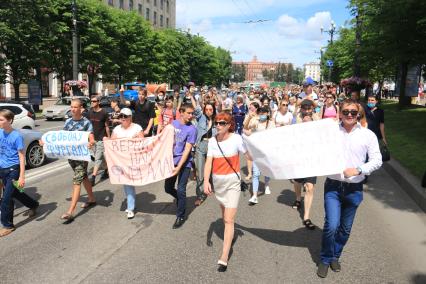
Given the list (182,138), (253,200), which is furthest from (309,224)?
(182,138)

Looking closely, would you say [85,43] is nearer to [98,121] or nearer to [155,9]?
[98,121]

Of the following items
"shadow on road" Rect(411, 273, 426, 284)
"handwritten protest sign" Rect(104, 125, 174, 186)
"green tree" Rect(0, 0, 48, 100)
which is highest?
"green tree" Rect(0, 0, 48, 100)

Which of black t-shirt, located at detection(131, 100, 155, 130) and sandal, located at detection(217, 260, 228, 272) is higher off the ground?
black t-shirt, located at detection(131, 100, 155, 130)

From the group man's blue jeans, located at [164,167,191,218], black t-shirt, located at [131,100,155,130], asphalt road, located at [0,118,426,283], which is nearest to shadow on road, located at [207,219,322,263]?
asphalt road, located at [0,118,426,283]

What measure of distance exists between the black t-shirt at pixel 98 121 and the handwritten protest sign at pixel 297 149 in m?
4.73

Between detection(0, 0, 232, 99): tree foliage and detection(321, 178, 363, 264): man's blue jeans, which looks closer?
detection(321, 178, 363, 264): man's blue jeans

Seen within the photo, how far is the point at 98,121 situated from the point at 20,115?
935 cm

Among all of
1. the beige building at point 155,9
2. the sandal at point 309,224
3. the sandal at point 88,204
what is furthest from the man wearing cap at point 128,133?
the beige building at point 155,9

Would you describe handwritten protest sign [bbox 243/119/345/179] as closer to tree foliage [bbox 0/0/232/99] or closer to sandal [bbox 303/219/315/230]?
sandal [bbox 303/219/315/230]

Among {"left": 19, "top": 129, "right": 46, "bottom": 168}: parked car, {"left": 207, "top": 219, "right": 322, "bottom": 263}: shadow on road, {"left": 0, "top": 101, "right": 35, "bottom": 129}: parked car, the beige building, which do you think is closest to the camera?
{"left": 207, "top": 219, "right": 322, "bottom": 263}: shadow on road

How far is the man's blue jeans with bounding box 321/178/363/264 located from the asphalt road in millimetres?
367

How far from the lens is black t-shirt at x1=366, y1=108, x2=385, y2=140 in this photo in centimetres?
828

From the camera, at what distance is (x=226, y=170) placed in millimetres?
4547

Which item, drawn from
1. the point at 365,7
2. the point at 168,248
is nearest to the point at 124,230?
the point at 168,248
